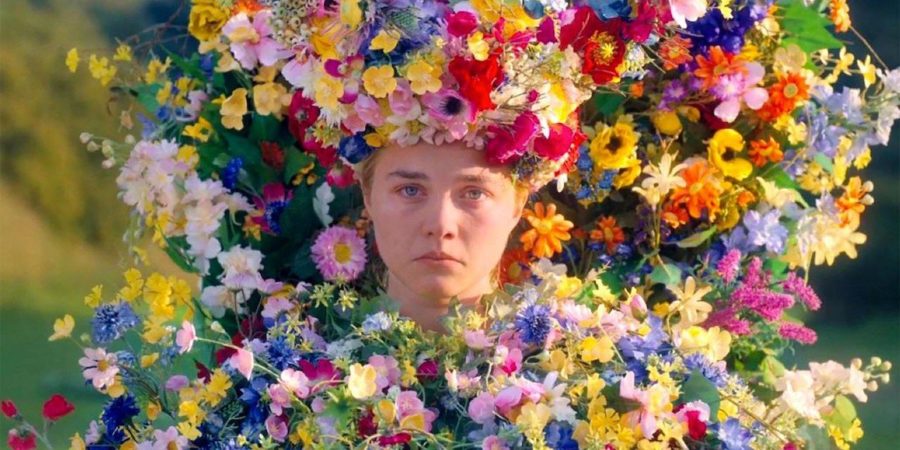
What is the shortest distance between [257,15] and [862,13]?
742 centimetres

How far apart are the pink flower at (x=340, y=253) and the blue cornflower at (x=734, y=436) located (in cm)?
92

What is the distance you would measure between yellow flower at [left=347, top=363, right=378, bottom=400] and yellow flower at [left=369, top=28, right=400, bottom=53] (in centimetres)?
55

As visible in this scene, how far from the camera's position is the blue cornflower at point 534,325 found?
8.17 ft

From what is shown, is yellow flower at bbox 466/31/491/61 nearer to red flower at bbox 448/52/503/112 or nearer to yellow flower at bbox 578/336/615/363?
red flower at bbox 448/52/503/112

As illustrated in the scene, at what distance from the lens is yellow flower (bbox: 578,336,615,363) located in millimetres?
2449

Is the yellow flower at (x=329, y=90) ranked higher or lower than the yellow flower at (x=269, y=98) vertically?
lower

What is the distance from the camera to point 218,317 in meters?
3.02


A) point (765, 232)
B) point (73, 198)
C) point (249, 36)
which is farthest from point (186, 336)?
point (73, 198)

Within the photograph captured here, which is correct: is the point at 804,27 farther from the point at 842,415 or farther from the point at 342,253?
the point at 342,253

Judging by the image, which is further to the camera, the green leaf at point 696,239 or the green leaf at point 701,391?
the green leaf at point 696,239

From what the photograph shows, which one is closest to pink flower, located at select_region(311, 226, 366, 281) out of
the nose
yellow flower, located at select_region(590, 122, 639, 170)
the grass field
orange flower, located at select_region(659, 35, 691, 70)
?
the nose

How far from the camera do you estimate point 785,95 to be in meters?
3.10

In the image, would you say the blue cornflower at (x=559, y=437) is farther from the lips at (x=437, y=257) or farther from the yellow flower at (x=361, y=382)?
the lips at (x=437, y=257)

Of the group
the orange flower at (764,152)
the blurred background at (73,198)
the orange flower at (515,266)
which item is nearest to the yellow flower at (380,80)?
the orange flower at (515,266)
